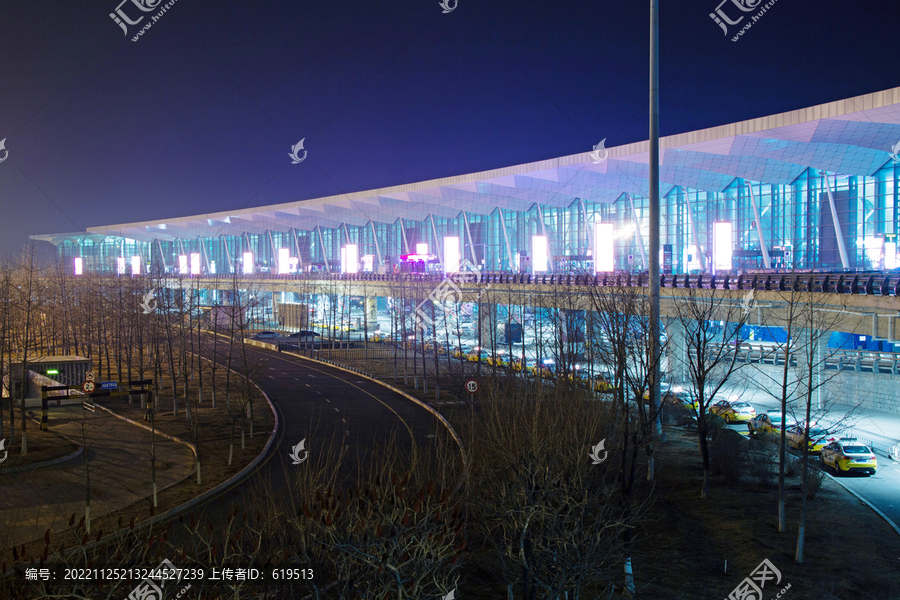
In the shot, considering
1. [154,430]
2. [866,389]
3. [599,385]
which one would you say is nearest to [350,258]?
[154,430]

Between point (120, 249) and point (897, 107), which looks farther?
point (120, 249)

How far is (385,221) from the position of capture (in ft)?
258

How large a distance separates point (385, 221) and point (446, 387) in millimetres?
48312

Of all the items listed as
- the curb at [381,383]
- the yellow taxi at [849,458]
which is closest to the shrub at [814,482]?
the yellow taxi at [849,458]

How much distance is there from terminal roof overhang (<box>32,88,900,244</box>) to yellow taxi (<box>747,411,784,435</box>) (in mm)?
14826

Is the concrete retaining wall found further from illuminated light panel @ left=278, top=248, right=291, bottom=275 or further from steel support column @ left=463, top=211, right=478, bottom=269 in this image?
illuminated light panel @ left=278, top=248, right=291, bottom=275

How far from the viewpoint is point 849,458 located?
19.1 meters

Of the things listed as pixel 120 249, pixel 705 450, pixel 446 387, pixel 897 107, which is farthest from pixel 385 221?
pixel 120 249

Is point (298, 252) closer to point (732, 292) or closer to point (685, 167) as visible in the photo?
point (685, 167)

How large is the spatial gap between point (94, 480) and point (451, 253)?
120 ft

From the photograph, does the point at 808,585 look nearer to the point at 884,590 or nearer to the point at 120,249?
the point at 884,590

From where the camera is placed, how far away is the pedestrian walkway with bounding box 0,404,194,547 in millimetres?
15625

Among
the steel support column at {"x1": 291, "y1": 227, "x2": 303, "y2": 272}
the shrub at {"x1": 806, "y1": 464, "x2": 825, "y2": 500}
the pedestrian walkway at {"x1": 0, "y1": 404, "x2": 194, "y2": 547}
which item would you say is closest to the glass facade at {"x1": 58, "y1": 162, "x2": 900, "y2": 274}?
the steel support column at {"x1": 291, "y1": 227, "x2": 303, "y2": 272}

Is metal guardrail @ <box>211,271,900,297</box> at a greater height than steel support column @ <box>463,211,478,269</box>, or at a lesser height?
lesser
